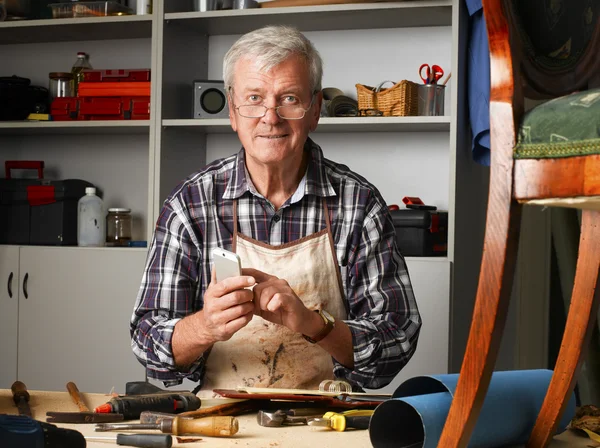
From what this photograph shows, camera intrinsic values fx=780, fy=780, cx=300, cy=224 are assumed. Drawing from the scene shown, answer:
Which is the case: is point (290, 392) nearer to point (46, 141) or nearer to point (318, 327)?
point (318, 327)

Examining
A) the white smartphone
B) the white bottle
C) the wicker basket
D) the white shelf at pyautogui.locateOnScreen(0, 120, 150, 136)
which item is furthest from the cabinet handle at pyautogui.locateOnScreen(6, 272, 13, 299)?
the white smartphone

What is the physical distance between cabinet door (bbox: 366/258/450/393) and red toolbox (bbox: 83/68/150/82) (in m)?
1.25

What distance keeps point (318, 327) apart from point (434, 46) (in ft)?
6.03

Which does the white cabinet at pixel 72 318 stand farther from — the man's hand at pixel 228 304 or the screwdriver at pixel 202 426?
the screwdriver at pixel 202 426

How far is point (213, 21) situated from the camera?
9.85 ft

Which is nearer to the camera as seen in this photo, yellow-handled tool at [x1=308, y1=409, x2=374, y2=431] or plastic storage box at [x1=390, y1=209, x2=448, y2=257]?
yellow-handled tool at [x1=308, y1=409, x2=374, y2=431]

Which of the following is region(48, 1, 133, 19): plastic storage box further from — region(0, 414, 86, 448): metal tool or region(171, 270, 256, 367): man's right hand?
region(0, 414, 86, 448): metal tool

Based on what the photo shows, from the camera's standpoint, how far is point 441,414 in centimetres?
85

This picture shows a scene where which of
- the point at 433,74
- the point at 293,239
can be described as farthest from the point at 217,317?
the point at 433,74

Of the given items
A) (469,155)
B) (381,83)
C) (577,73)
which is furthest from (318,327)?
(381,83)

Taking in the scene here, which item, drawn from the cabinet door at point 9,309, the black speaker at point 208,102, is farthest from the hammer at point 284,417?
the cabinet door at point 9,309

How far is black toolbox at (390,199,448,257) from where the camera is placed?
265 centimetres

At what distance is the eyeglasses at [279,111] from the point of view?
168cm

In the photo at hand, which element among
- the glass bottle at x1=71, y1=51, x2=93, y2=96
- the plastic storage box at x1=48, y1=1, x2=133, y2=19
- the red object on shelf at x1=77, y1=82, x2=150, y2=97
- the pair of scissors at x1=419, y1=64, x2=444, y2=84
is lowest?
the red object on shelf at x1=77, y1=82, x2=150, y2=97
